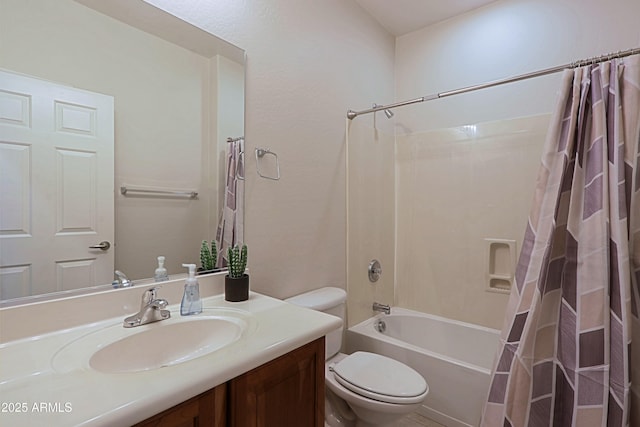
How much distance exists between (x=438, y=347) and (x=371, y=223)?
101cm

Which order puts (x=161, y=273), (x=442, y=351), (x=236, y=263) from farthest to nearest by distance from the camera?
(x=442, y=351) → (x=236, y=263) → (x=161, y=273)

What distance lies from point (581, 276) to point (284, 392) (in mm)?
1256

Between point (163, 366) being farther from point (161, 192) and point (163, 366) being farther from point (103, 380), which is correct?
point (161, 192)

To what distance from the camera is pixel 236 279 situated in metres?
1.26

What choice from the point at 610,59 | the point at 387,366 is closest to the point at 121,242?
the point at 387,366

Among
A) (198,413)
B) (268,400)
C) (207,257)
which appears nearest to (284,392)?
(268,400)

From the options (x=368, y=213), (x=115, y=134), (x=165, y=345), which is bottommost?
(x=165, y=345)

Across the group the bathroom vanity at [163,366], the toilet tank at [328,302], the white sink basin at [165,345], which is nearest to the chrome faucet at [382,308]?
the toilet tank at [328,302]

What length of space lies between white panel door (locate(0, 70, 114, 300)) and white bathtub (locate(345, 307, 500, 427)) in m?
1.54

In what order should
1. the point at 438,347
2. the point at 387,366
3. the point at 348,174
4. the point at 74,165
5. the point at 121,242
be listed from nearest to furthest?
the point at 74,165
the point at 121,242
the point at 387,366
the point at 348,174
the point at 438,347

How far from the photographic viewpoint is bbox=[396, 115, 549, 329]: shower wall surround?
2.04m

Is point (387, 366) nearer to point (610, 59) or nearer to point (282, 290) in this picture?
point (282, 290)

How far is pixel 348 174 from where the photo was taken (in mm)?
2104

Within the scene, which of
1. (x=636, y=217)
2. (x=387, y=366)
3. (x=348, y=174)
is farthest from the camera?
(x=348, y=174)
